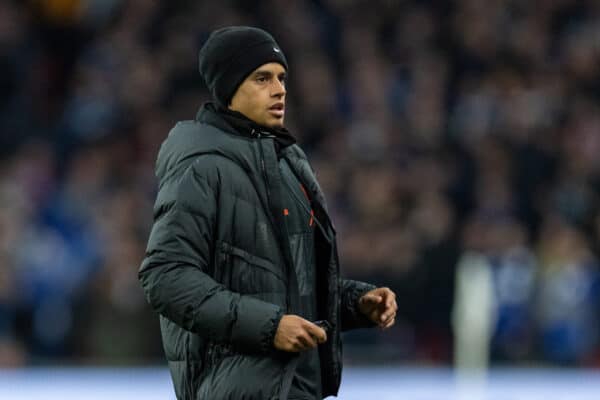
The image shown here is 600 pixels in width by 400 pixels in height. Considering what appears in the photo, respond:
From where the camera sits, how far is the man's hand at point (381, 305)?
388cm

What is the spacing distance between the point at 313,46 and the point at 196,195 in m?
8.14

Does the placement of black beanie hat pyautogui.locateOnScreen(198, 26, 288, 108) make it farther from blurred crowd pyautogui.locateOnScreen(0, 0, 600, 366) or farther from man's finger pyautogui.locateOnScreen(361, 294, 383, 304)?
blurred crowd pyautogui.locateOnScreen(0, 0, 600, 366)

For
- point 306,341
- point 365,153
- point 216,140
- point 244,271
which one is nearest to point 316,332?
point 306,341

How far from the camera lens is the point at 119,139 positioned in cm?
1106

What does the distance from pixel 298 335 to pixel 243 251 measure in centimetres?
27

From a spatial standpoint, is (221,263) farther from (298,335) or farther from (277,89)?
(277,89)

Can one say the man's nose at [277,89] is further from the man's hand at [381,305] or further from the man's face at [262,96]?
the man's hand at [381,305]

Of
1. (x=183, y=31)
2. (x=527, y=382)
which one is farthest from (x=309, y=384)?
(x=183, y=31)

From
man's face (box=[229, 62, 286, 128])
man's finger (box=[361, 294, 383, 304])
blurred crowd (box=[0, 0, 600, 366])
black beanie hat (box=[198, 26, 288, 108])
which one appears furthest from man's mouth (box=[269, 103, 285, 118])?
blurred crowd (box=[0, 0, 600, 366])

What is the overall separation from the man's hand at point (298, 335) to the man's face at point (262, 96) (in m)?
0.54

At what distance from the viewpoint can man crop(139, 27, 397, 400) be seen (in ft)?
11.7

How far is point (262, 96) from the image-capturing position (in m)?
3.77

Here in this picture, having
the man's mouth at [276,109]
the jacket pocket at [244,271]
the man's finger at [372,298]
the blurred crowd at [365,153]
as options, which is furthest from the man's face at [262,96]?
the blurred crowd at [365,153]

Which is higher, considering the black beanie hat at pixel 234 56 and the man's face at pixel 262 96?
the black beanie hat at pixel 234 56
